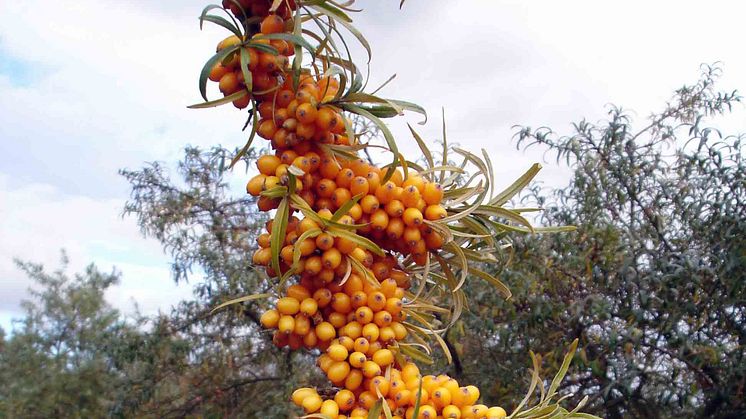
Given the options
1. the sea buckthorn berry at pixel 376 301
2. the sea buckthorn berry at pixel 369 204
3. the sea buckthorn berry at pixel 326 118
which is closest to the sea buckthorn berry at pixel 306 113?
the sea buckthorn berry at pixel 326 118

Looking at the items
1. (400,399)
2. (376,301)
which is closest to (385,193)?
(376,301)

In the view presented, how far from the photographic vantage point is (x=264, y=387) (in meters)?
2.94

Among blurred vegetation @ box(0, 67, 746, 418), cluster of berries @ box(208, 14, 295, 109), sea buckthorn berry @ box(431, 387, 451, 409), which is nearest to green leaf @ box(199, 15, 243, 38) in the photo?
cluster of berries @ box(208, 14, 295, 109)

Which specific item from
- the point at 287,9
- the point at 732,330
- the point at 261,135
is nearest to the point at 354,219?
the point at 261,135

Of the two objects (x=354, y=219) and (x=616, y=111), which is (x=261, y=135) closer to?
(x=354, y=219)

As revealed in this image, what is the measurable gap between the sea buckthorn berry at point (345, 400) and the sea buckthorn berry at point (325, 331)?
62 mm

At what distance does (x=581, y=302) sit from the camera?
6.30 feet

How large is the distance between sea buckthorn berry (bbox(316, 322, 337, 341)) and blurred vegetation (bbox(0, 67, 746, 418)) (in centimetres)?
137

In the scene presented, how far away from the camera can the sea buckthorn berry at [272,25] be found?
0.70 metres

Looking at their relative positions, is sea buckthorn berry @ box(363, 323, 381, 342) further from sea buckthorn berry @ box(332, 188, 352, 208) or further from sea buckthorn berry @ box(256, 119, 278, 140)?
sea buckthorn berry @ box(256, 119, 278, 140)

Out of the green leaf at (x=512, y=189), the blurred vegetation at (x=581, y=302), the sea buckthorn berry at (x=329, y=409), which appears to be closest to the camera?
the sea buckthorn berry at (x=329, y=409)

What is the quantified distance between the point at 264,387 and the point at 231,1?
2525mm

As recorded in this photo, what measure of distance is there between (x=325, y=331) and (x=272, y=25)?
0.36 m

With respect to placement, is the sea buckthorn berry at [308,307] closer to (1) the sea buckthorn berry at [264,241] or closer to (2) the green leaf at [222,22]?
(1) the sea buckthorn berry at [264,241]
